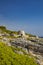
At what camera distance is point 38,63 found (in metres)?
24.3

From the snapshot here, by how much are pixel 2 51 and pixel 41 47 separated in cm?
1313

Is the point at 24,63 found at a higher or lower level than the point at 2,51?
lower

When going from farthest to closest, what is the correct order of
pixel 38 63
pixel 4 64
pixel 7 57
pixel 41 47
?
pixel 41 47
pixel 38 63
pixel 7 57
pixel 4 64

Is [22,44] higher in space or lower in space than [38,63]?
higher

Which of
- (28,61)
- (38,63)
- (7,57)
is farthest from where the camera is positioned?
(38,63)

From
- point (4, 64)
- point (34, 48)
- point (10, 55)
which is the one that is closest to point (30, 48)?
point (34, 48)

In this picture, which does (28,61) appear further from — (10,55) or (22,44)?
(22,44)

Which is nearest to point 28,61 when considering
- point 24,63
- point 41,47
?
point 24,63

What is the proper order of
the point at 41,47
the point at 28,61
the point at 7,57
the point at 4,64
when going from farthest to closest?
the point at 41,47 < the point at 28,61 < the point at 7,57 < the point at 4,64

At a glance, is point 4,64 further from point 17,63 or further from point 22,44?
point 22,44

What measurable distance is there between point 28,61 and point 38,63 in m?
2.20

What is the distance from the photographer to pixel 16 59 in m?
21.5

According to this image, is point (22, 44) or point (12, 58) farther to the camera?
point (22, 44)

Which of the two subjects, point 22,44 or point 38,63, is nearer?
point 38,63
